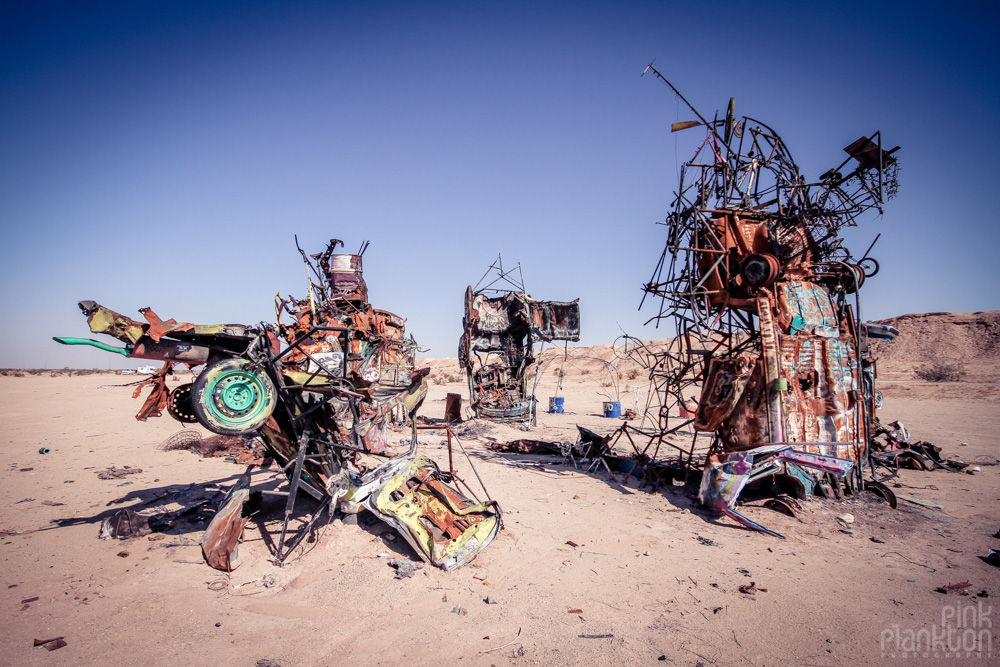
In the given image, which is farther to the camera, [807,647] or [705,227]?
[705,227]

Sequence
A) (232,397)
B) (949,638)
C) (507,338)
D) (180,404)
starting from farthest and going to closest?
(507,338) < (180,404) < (232,397) < (949,638)

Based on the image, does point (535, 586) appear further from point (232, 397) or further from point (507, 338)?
point (507, 338)

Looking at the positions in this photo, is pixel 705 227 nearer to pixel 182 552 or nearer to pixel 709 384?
pixel 709 384

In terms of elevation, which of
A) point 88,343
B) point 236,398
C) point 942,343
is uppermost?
point 942,343

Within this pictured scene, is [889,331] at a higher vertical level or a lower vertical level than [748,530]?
higher

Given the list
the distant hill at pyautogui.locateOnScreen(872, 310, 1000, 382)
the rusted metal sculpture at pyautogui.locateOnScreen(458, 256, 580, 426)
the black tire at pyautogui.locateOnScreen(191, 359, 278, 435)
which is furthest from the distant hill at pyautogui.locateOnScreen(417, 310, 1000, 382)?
the black tire at pyautogui.locateOnScreen(191, 359, 278, 435)

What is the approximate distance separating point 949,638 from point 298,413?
25.8 ft

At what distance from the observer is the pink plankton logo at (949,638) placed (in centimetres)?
431

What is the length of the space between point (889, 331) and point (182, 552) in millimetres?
13878

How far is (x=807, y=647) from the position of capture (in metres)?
4.42

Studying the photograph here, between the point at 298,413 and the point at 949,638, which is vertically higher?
the point at 298,413

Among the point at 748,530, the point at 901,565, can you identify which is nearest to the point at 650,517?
the point at 748,530

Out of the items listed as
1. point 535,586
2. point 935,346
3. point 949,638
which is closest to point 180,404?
point 535,586

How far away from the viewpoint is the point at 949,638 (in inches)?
178
